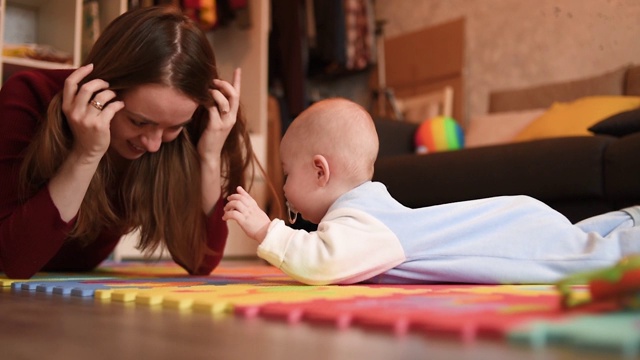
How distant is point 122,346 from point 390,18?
3627 millimetres

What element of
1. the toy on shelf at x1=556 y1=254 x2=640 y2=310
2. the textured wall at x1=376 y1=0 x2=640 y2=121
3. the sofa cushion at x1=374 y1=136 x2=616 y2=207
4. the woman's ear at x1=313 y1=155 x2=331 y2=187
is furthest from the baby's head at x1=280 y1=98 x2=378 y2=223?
the textured wall at x1=376 y1=0 x2=640 y2=121

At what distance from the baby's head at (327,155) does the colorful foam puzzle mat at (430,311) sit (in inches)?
7.9

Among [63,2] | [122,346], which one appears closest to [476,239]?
[122,346]

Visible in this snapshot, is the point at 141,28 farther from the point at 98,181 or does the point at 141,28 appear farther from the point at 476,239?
the point at 476,239

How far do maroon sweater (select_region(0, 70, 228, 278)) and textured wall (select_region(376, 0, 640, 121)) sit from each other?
2264 millimetres

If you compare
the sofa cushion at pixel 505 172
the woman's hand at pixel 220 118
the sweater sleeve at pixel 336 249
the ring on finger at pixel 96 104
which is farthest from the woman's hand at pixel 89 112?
the sofa cushion at pixel 505 172

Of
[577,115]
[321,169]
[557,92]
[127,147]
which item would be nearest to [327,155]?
[321,169]

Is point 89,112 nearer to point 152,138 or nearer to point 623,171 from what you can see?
point 152,138

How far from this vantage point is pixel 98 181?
1345 millimetres

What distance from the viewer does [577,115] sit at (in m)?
2.43

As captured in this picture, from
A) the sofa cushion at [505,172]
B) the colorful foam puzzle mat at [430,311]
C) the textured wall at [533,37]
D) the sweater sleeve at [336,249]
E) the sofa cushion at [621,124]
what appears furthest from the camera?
the textured wall at [533,37]

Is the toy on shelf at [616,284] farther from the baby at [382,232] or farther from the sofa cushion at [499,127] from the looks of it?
the sofa cushion at [499,127]

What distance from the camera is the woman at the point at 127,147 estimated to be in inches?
45.7

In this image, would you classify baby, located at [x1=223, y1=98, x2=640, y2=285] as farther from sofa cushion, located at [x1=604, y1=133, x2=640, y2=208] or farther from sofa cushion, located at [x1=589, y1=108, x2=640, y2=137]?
sofa cushion, located at [x1=589, y1=108, x2=640, y2=137]
